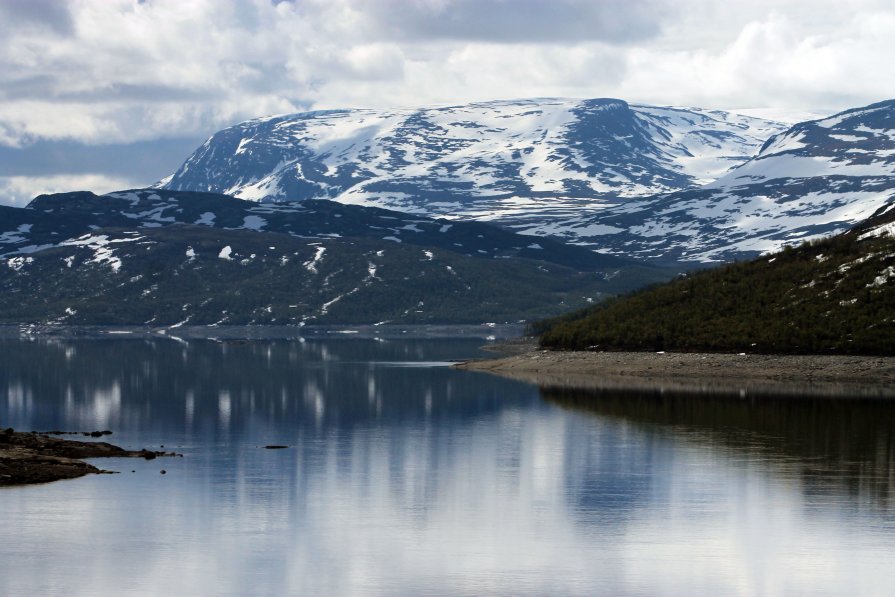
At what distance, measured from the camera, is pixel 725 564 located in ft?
167

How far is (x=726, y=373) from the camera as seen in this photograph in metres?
138

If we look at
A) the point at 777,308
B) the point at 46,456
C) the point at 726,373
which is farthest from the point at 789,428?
the point at 777,308

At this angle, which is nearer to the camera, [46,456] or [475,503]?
[475,503]

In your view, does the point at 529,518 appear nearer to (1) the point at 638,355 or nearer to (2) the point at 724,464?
(2) the point at 724,464

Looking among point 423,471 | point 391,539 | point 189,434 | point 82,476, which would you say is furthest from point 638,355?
point 391,539

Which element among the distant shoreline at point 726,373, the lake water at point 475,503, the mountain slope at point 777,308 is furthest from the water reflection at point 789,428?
the mountain slope at point 777,308

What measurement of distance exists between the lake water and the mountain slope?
78.1 feet

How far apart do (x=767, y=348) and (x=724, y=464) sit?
62468 millimetres

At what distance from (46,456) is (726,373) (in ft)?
256

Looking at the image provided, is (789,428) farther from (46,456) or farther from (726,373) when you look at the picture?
(46,456)

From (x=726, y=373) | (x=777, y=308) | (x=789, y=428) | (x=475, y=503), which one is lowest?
(x=475, y=503)

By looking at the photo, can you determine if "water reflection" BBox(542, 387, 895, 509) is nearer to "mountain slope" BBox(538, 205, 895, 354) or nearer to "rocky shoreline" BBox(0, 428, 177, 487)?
"mountain slope" BBox(538, 205, 895, 354)

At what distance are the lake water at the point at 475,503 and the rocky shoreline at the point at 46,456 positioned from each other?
1799 millimetres

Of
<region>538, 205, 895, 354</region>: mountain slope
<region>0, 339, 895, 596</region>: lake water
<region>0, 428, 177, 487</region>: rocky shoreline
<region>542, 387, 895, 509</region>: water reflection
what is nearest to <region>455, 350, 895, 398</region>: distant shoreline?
<region>538, 205, 895, 354</region>: mountain slope
